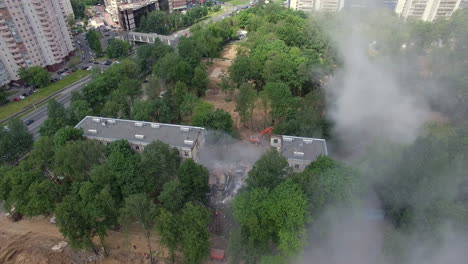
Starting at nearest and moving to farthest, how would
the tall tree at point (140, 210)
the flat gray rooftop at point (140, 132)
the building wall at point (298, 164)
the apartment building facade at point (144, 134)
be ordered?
the tall tree at point (140, 210), the building wall at point (298, 164), the apartment building facade at point (144, 134), the flat gray rooftop at point (140, 132)

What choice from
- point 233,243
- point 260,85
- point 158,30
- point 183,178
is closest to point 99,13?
point 158,30

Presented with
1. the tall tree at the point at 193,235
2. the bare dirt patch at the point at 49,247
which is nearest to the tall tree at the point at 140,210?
the tall tree at the point at 193,235

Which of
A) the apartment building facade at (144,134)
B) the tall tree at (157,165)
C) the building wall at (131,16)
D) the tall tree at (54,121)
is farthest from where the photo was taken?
the building wall at (131,16)

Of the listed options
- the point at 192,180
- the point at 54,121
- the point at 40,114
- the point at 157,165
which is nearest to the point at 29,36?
the point at 40,114

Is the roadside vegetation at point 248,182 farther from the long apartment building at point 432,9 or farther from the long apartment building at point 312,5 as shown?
the long apartment building at point 312,5

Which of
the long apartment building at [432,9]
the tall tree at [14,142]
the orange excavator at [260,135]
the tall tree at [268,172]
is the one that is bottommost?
the orange excavator at [260,135]

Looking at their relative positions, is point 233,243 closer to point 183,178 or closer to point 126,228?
point 183,178

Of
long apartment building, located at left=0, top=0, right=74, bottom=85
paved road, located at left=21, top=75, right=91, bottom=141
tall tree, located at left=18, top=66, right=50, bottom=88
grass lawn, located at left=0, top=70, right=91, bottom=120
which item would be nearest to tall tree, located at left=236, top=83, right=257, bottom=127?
paved road, located at left=21, top=75, right=91, bottom=141

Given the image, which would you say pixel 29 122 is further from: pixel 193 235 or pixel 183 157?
pixel 193 235
